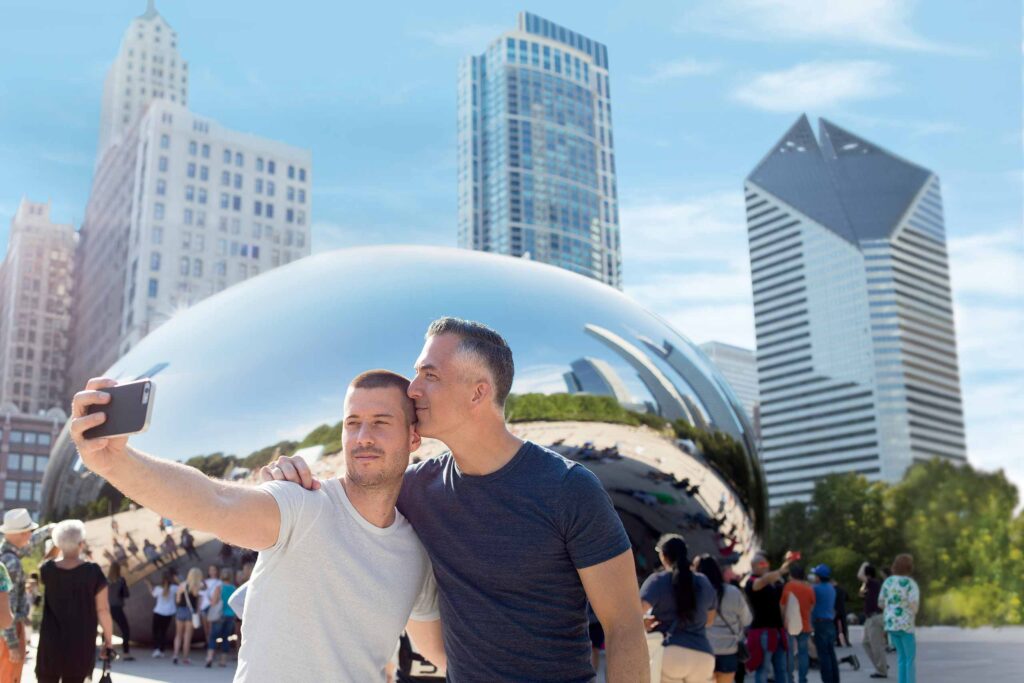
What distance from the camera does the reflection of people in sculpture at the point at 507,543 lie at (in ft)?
7.82

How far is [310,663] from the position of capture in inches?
88.7

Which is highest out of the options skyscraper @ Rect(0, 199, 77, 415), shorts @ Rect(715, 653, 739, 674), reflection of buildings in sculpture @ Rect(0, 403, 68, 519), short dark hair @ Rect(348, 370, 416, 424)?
skyscraper @ Rect(0, 199, 77, 415)

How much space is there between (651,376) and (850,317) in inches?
5726

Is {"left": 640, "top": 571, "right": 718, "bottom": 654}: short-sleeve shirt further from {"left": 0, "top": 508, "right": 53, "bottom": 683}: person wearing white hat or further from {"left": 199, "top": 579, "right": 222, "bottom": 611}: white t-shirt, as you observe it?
{"left": 199, "top": 579, "right": 222, "bottom": 611}: white t-shirt

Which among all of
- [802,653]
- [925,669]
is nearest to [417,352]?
[802,653]

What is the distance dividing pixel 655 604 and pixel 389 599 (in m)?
3.44

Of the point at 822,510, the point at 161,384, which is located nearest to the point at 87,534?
the point at 161,384

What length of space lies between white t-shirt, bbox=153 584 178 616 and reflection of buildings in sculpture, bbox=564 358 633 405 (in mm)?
3932

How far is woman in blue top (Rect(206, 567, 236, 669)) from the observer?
26.8 feet

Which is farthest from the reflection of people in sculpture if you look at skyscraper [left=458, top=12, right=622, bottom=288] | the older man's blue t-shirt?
skyscraper [left=458, top=12, right=622, bottom=288]

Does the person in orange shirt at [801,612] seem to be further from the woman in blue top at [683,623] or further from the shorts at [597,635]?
the woman in blue top at [683,623]

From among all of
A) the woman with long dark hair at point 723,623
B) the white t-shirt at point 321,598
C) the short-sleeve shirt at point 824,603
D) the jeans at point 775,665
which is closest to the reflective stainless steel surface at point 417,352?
the woman with long dark hair at point 723,623

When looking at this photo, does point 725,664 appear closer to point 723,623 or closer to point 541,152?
point 723,623

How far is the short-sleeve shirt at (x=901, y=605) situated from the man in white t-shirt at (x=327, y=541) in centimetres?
691
